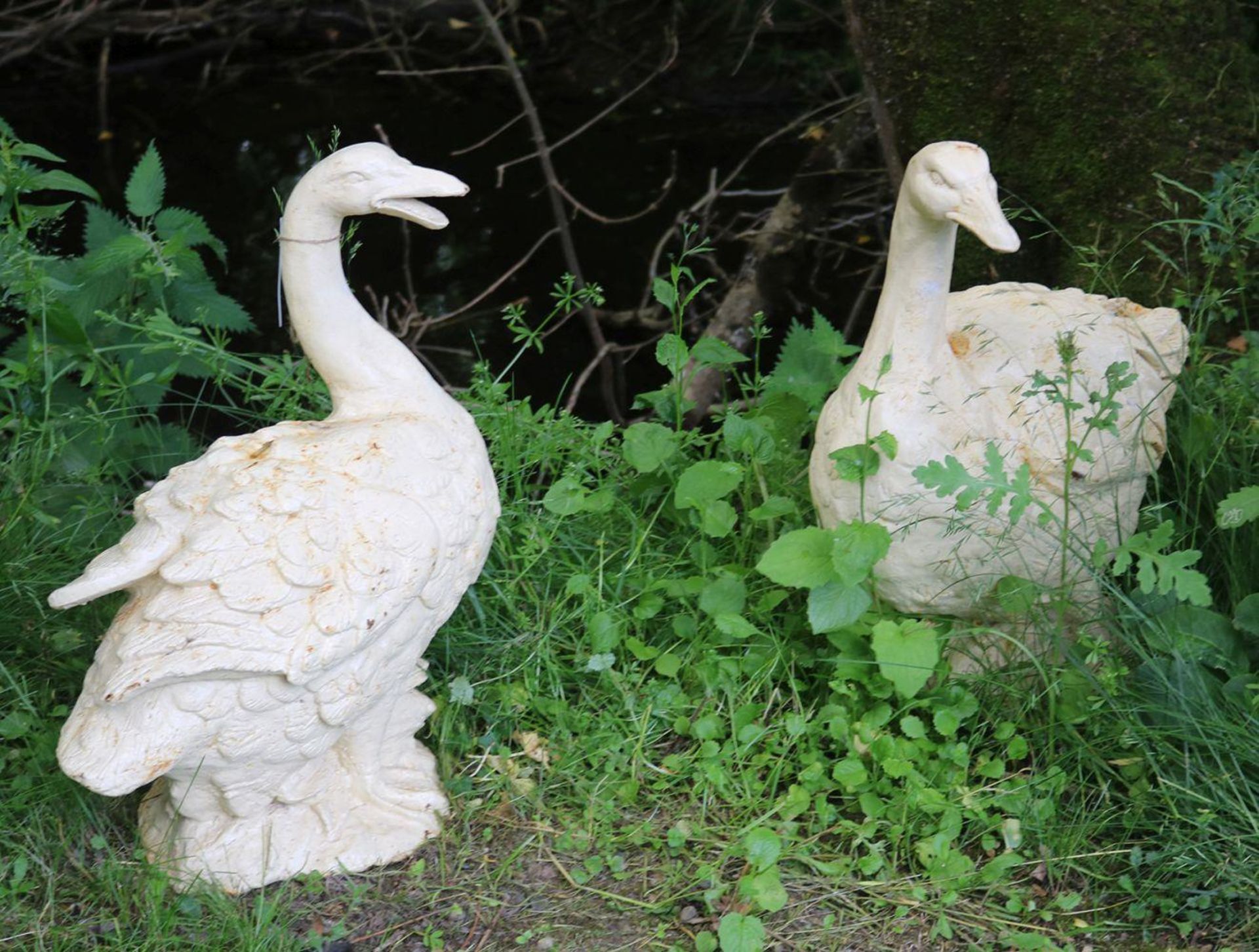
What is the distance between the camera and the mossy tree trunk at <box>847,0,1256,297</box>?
3818 millimetres

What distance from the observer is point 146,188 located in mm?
3617

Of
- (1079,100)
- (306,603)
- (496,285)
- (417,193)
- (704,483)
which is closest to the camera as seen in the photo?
(306,603)

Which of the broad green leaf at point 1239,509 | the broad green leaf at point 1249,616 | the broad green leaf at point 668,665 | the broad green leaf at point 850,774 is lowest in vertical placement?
the broad green leaf at point 850,774

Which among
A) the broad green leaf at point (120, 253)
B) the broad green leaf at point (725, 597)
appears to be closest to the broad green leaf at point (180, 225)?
the broad green leaf at point (120, 253)

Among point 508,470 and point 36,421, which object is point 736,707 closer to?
point 508,470

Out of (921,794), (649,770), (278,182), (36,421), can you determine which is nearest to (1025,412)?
(921,794)

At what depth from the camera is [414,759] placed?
314 cm

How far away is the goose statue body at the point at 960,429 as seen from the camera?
2.94 meters

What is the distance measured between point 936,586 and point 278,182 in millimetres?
4681

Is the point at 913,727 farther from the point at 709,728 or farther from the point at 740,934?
the point at 740,934

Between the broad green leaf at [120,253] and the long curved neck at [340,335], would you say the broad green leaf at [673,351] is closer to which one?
the long curved neck at [340,335]

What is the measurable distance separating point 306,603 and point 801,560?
1056mm

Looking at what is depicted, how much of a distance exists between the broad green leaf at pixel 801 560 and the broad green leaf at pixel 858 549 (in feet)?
0.23

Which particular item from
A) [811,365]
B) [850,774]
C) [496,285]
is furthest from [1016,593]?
[496,285]
